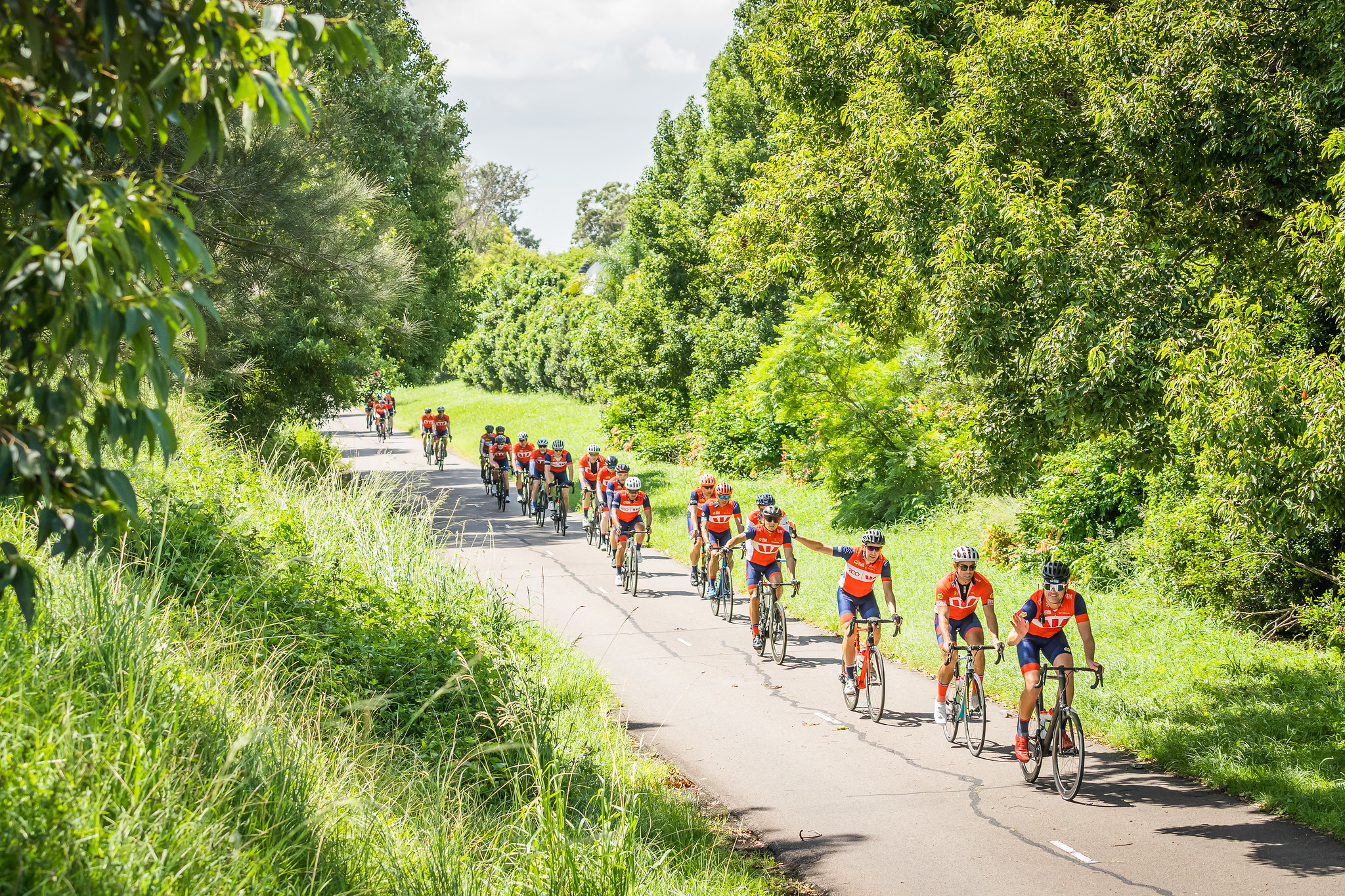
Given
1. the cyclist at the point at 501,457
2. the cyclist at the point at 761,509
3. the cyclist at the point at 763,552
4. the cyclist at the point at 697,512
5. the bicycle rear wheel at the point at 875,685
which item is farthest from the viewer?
the cyclist at the point at 501,457

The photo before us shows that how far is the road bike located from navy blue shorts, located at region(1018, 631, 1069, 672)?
6.44 meters

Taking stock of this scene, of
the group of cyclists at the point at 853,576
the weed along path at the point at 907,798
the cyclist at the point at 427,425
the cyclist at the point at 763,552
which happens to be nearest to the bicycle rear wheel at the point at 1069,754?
the weed along path at the point at 907,798

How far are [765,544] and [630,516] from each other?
4447 mm

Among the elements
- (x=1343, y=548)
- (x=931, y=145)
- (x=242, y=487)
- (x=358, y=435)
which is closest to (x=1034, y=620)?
(x=931, y=145)

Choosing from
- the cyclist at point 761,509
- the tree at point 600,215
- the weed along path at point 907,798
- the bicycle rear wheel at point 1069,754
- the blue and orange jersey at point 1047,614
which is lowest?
the weed along path at point 907,798

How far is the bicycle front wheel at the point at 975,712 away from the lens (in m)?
9.34

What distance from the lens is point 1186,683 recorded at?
1061 cm

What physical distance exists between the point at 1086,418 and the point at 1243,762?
3.28 meters

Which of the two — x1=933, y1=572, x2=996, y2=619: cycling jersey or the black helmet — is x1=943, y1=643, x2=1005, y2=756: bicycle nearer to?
x1=933, y1=572, x2=996, y2=619: cycling jersey

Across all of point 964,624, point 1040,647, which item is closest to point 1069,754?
point 1040,647

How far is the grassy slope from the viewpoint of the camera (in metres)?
8.45

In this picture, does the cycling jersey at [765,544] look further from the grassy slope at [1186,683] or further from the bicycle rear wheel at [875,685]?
the bicycle rear wheel at [875,685]

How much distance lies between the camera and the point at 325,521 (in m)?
11.5

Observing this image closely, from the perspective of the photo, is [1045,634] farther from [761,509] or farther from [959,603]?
[761,509]
